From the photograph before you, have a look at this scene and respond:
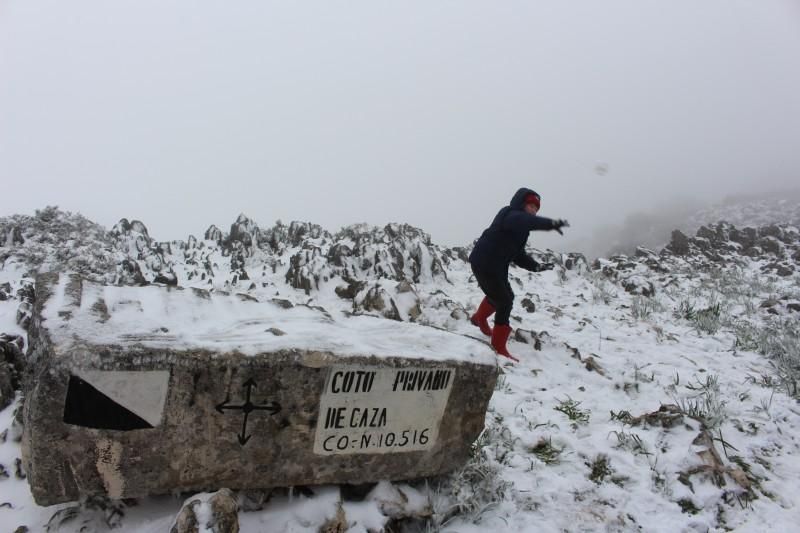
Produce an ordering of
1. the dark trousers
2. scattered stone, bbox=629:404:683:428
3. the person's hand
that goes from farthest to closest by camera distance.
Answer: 1. the dark trousers
2. the person's hand
3. scattered stone, bbox=629:404:683:428

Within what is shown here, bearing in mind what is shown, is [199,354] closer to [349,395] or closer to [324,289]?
[349,395]

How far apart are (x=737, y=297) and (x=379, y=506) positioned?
8.09 m

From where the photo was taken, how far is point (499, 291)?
484cm

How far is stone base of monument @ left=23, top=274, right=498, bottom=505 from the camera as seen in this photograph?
1.97 m

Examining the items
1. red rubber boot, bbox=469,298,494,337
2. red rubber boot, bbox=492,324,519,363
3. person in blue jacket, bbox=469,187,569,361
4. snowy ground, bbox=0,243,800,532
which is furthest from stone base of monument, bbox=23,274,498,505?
red rubber boot, bbox=469,298,494,337

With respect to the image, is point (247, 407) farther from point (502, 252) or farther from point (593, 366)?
point (593, 366)

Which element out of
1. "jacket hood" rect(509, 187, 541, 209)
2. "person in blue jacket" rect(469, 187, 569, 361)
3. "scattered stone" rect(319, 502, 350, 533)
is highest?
"jacket hood" rect(509, 187, 541, 209)

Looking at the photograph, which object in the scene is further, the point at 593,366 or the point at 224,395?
the point at 593,366

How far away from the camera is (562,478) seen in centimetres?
298

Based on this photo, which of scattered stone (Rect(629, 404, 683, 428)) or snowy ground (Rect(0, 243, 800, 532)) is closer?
snowy ground (Rect(0, 243, 800, 532))

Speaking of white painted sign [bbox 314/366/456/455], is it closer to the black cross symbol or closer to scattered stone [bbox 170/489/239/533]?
the black cross symbol

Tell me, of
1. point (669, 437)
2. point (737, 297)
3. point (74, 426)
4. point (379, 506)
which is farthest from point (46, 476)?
point (737, 297)

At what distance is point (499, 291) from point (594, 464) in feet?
6.63

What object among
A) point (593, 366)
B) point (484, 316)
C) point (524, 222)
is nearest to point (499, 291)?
point (484, 316)
